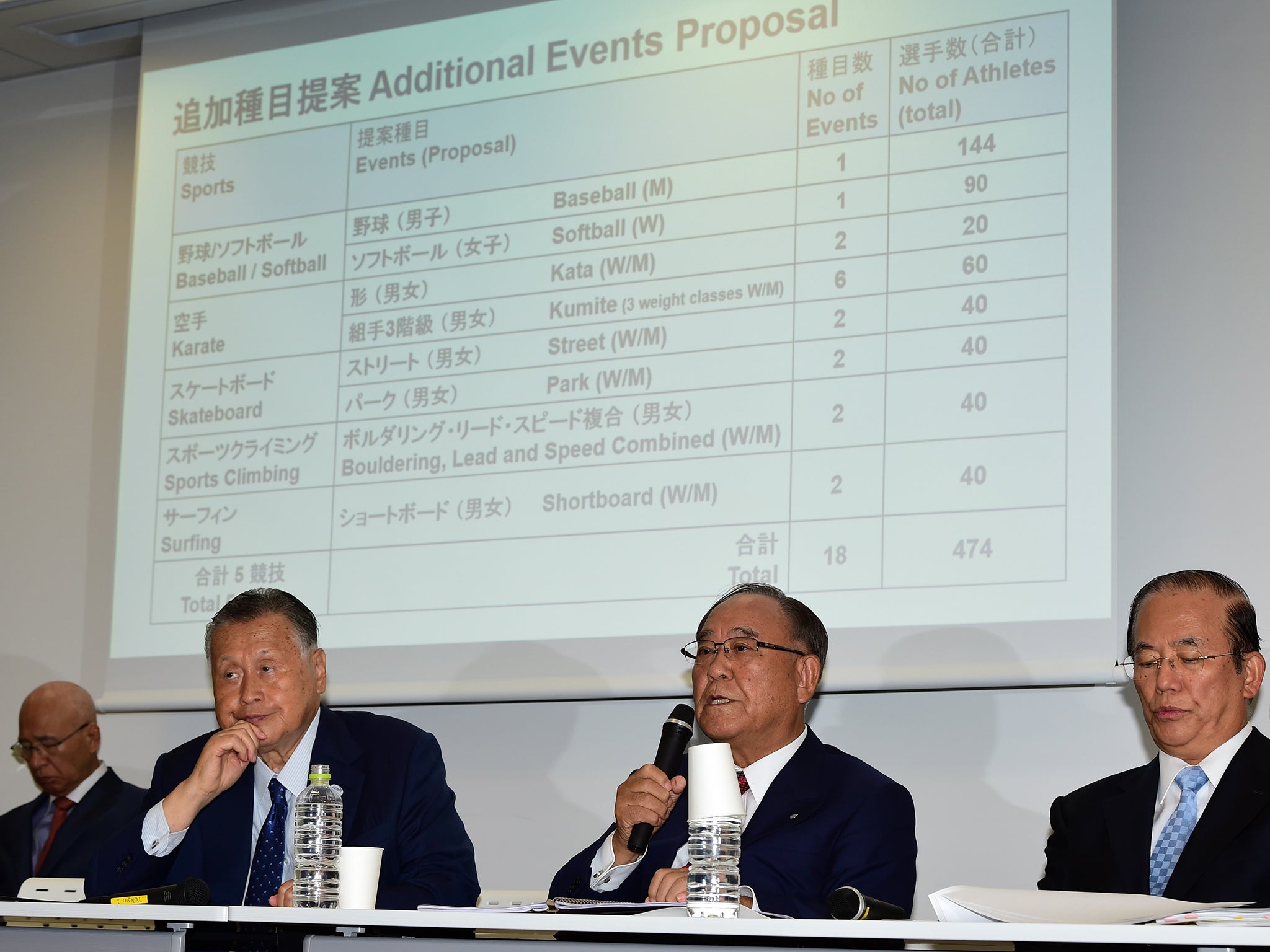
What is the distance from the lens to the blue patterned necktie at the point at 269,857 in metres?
2.84

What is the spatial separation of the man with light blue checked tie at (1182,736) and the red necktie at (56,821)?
277 cm

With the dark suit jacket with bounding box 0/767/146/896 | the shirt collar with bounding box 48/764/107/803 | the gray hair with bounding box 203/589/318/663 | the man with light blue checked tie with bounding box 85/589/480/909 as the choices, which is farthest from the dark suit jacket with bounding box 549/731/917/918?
the shirt collar with bounding box 48/764/107/803

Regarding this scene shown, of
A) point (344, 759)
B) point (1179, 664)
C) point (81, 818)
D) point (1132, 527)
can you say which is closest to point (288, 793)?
point (344, 759)

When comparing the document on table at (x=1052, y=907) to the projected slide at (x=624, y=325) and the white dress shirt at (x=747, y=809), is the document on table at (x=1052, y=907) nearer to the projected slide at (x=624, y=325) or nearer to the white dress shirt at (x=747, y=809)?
the white dress shirt at (x=747, y=809)

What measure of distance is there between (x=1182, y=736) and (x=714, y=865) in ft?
3.44

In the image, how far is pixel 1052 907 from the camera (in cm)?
180

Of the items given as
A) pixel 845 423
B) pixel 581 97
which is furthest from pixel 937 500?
pixel 581 97

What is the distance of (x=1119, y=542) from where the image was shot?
338 cm

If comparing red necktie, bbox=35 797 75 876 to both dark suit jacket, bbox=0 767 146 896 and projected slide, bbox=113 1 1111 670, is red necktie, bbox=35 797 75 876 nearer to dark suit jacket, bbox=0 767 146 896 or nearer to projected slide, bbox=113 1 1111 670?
dark suit jacket, bbox=0 767 146 896

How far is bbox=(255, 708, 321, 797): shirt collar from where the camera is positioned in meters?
3.02

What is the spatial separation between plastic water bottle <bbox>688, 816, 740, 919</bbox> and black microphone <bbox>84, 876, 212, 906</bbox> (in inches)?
31.5

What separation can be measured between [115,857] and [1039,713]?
1.99 metres

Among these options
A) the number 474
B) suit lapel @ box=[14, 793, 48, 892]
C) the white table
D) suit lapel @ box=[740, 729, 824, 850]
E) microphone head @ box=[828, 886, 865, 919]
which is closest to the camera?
the white table

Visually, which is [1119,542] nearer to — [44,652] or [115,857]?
[115,857]
